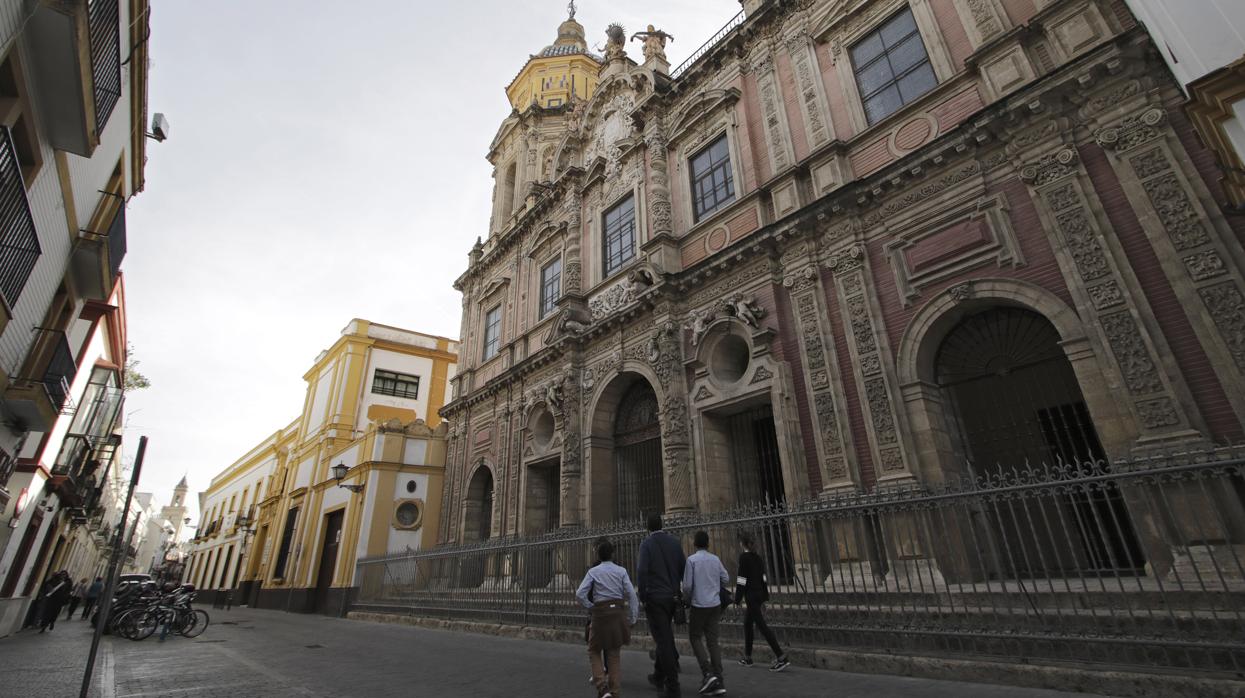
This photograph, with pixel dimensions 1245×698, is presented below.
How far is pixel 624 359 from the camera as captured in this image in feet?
44.2

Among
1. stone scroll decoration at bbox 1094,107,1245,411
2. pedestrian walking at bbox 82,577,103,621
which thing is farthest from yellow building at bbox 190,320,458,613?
stone scroll decoration at bbox 1094,107,1245,411

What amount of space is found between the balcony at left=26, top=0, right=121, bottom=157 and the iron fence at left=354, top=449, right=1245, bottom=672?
8.58 metres

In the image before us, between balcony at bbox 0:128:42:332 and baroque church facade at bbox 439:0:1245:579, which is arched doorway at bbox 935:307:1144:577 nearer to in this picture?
baroque church facade at bbox 439:0:1245:579

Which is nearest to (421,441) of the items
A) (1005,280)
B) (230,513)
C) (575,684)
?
(575,684)

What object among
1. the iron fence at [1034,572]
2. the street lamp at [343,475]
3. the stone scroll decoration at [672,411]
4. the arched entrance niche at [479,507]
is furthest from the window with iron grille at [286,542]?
the stone scroll decoration at [672,411]

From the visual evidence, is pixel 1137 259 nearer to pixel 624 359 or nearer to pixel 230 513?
pixel 624 359

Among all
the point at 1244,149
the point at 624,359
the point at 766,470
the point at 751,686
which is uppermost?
the point at 624,359

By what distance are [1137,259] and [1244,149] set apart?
205 centimetres

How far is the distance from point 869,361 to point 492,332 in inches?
580

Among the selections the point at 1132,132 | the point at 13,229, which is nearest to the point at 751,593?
the point at 1132,132

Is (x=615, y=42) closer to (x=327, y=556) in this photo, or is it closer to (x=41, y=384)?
Answer: (x=41, y=384)

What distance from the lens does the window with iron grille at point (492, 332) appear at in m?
20.2

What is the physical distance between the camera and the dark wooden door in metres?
19.7

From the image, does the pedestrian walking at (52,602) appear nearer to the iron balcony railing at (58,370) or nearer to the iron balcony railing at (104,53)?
the iron balcony railing at (58,370)
